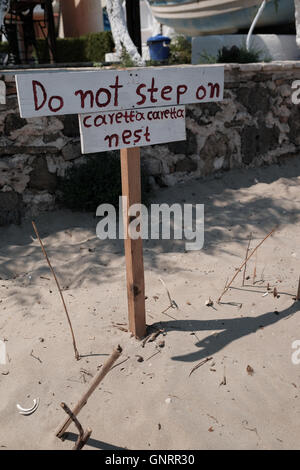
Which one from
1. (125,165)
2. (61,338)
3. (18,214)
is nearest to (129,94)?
(125,165)

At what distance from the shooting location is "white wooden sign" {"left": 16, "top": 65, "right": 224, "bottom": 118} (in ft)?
6.41

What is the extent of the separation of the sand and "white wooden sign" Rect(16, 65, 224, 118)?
1438mm

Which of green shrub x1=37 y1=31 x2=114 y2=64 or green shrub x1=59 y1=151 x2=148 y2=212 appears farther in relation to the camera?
green shrub x1=37 y1=31 x2=114 y2=64

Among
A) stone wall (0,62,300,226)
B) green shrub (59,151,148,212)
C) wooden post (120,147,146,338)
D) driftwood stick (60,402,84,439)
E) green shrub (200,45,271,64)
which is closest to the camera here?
driftwood stick (60,402,84,439)

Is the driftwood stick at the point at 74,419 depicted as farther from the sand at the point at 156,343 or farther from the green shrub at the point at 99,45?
the green shrub at the point at 99,45

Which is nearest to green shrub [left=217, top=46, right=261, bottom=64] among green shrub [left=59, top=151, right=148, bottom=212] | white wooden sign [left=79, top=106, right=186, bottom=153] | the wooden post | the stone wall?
the stone wall

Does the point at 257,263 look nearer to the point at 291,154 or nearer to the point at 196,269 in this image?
the point at 196,269

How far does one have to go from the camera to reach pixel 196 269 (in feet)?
11.5

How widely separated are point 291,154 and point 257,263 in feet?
9.66

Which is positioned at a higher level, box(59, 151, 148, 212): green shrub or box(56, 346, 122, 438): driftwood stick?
box(59, 151, 148, 212): green shrub

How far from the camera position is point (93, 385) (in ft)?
6.36

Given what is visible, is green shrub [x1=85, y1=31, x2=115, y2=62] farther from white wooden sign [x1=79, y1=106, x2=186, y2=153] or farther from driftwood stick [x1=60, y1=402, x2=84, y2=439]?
driftwood stick [x1=60, y1=402, x2=84, y2=439]

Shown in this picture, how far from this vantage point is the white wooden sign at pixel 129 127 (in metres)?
2.11

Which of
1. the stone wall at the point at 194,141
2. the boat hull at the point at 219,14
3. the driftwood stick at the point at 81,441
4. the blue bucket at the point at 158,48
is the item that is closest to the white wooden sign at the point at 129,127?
the driftwood stick at the point at 81,441
